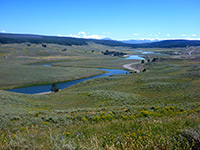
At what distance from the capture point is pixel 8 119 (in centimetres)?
1101

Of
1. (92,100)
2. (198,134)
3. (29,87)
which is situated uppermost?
(198,134)

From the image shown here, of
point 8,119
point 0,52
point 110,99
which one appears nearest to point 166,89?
point 110,99

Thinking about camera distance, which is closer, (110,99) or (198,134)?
(198,134)

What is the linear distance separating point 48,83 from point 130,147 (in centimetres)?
5861

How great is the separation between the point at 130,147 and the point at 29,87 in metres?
55.8

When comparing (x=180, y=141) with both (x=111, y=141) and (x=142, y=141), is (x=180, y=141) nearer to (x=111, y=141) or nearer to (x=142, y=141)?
(x=142, y=141)

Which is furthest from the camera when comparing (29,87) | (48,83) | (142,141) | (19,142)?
(48,83)

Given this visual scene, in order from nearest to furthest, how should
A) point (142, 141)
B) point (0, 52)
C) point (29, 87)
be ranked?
point (142, 141) < point (29, 87) < point (0, 52)


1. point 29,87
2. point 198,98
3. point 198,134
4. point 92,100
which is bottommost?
point 29,87

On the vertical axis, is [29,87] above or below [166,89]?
below

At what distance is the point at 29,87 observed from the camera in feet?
178

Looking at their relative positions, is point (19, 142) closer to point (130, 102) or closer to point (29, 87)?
point (130, 102)

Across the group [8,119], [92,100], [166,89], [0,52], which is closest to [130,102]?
[92,100]

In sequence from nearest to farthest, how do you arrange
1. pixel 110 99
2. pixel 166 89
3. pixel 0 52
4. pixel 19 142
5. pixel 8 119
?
1. pixel 19 142
2. pixel 8 119
3. pixel 110 99
4. pixel 166 89
5. pixel 0 52
